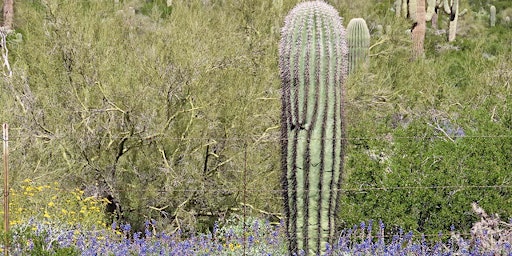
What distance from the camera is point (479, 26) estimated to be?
26.6 meters

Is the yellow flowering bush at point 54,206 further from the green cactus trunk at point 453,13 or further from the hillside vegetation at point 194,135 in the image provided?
the green cactus trunk at point 453,13

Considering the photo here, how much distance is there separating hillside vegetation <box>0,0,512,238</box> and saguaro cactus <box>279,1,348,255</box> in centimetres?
77

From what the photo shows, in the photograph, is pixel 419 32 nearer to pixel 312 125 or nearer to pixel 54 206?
pixel 54 206

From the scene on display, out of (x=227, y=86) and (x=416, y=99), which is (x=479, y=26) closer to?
(x=416, y=99)

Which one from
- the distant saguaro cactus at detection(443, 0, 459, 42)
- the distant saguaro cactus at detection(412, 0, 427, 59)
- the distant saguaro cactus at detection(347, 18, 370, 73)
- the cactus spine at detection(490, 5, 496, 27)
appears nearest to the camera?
the distant saguaro cactus at detection(347, 18, 370, 73)

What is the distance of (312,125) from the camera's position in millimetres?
5109

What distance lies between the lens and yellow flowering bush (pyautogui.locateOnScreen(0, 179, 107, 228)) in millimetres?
6125

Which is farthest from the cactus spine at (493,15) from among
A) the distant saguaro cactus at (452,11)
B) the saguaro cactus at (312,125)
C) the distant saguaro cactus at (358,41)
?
the saguaro cactus at (312,125)

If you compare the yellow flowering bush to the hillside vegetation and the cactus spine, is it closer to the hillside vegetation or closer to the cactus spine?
the hillside vegetation

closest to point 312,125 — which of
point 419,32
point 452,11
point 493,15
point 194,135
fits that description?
point 194,135

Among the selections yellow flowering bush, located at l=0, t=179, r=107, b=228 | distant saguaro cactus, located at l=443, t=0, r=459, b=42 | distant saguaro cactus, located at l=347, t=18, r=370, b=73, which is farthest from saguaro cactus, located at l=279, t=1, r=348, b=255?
distant saguaro cactus, located at l=443, t=0, r=459, b=42

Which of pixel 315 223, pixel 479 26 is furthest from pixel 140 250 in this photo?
pixel 479 26

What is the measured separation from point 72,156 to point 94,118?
0.42m

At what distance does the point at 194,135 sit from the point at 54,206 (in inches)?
64.0
